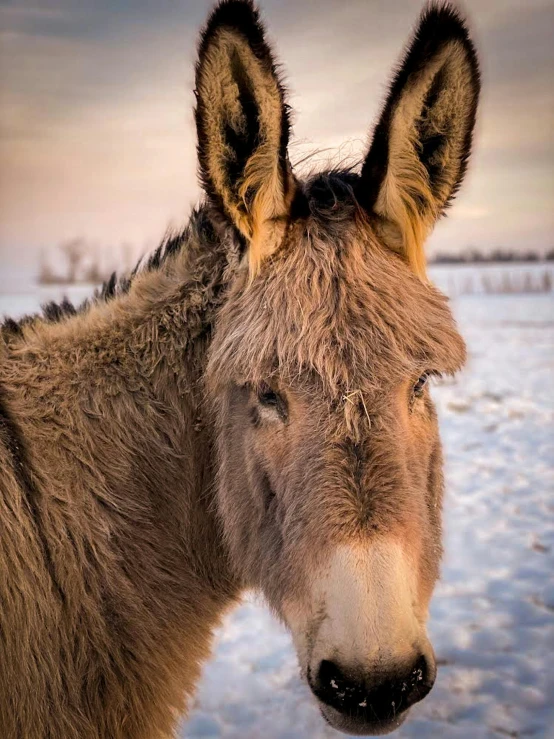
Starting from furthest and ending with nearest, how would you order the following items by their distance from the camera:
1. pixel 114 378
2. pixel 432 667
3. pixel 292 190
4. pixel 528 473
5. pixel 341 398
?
pixel 528 473 < pixel 114 378 < pixel 292 190 < pixel 341 398 < pixel 432 667

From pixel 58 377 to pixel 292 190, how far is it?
1.20 meters

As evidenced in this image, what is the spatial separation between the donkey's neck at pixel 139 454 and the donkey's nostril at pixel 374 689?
81cm

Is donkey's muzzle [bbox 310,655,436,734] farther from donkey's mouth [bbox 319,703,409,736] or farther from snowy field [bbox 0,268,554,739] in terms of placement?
snowy field [bbox 0,268,554,739]

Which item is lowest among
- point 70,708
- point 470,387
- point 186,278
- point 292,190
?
point 470,387

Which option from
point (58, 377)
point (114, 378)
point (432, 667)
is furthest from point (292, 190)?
point (432, 667)

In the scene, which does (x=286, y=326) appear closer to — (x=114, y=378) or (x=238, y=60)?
(x=114, y=378)

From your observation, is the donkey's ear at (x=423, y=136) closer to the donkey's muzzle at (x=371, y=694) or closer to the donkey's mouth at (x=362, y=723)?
the donkey's muzzle at (x=371, y=694)

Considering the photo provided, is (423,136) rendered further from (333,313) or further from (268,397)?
(268,397)

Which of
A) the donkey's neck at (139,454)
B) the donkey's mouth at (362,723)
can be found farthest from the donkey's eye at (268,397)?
the donkey's mouth at (362,723)

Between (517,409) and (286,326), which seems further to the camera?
(517,409)

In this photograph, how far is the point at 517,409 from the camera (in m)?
10.4

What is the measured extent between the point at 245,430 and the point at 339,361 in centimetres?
45

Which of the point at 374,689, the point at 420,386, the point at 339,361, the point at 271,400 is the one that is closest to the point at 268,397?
the point at 271,400

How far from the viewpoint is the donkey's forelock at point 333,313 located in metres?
2.01
